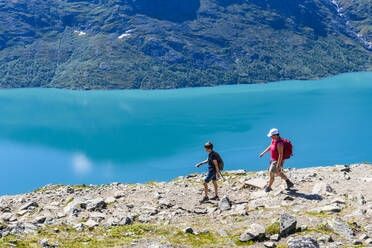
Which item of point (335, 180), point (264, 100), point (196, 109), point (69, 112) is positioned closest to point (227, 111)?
point (196, 109)

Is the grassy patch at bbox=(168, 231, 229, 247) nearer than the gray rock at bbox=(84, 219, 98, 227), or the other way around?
the grassy patch at bbox=(168, 231, 229, 247)

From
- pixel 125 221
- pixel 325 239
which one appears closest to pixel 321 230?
pixel 325 239

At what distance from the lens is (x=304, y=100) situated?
15012 cm

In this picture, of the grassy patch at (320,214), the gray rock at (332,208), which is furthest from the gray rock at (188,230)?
the gray rock at (332,208)

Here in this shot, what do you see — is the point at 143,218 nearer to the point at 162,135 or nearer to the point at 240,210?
the point at 240,210

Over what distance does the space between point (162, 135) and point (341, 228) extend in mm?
85914

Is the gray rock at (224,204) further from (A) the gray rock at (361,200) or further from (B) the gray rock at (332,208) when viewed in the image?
(A) the gray rock at (361,200)

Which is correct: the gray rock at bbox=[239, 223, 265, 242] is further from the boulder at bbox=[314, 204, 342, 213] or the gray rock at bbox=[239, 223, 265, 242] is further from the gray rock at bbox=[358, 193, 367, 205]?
the gray rock at bbox=[358, 193, 367, 205]

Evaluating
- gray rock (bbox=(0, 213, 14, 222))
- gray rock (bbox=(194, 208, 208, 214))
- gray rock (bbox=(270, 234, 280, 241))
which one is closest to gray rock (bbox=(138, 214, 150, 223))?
gray rock (bbox=(194, 208, 208, 214))

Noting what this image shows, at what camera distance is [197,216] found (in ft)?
46.9

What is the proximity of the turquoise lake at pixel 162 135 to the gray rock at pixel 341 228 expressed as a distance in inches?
1985

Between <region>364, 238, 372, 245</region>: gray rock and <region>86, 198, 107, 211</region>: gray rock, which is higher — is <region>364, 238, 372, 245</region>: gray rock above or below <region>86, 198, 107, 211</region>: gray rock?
above

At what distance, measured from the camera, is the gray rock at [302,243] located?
9258mm

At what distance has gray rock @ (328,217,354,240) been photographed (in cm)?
1010
